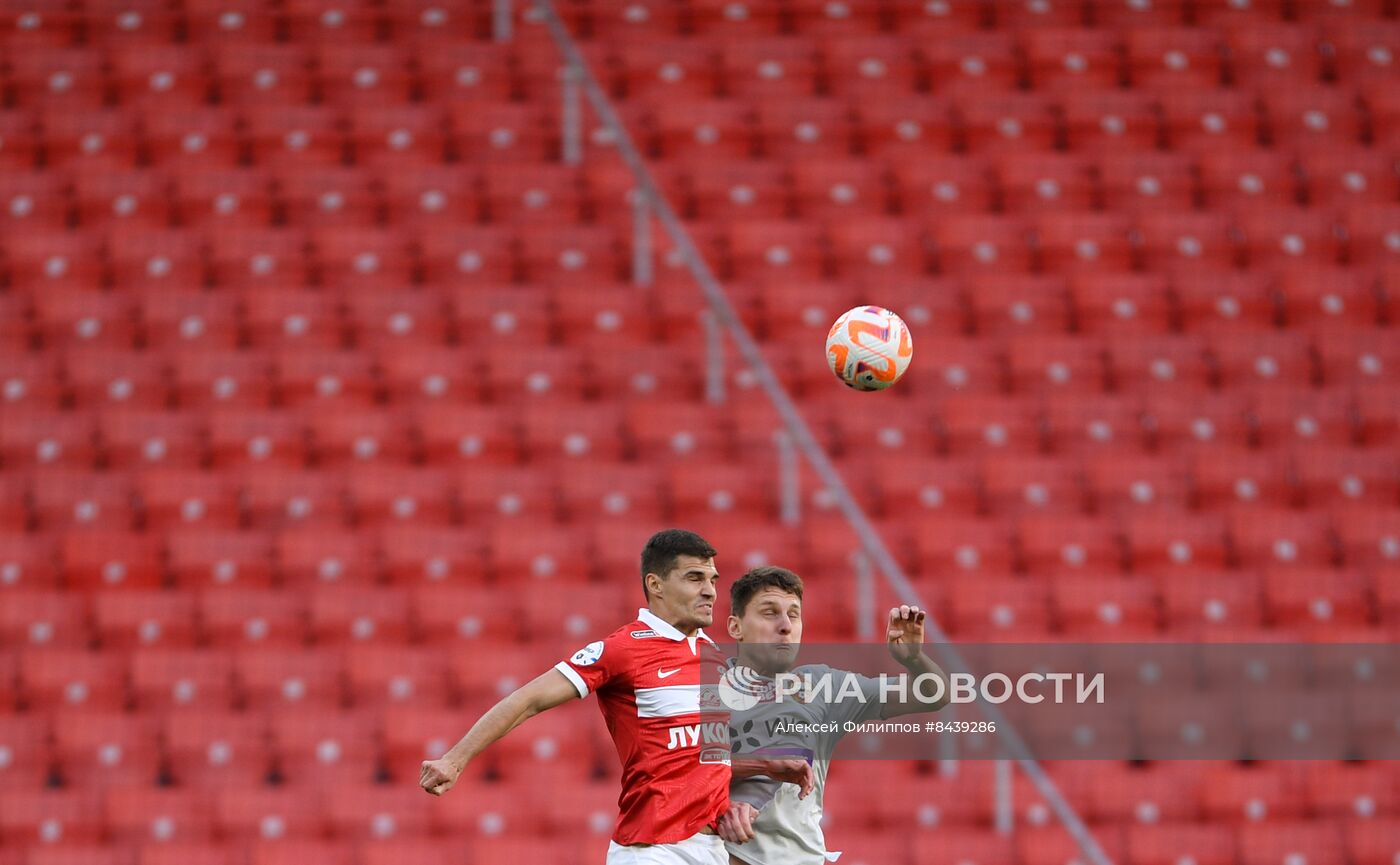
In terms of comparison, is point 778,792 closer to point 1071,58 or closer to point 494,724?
point 494,724

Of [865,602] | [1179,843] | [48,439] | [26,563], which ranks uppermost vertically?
[48,439]

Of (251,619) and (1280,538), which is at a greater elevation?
(1280,538)

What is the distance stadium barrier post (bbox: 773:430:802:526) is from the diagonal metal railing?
1.8 inches

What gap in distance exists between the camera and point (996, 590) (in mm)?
7398

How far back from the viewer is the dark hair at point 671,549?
13.5ft

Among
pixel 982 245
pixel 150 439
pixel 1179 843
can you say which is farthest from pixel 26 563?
pixel 1179 843

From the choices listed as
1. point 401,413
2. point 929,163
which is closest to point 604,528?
point 401,413

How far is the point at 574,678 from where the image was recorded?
3.95 meters

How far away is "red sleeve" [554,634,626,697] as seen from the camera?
13.0 feet

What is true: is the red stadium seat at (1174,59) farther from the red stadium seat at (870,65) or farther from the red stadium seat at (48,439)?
the red stadium seat at (48,439)

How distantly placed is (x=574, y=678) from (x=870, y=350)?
1575 mm

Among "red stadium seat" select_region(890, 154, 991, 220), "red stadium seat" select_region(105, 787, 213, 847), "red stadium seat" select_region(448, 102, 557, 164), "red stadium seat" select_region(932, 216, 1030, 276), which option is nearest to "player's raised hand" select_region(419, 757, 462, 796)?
"red stadium seat" select_region(105, 787, 213, 847)

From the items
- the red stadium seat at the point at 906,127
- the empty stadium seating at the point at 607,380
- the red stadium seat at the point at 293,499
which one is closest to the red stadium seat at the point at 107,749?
the empty stadium seating at the point at 607,380

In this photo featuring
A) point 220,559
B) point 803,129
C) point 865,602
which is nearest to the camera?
point 865,602
